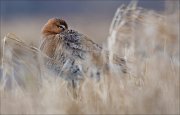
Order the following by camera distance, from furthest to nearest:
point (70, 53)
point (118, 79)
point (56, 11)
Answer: point (56, 11), point (70, 53), point (118, 79)

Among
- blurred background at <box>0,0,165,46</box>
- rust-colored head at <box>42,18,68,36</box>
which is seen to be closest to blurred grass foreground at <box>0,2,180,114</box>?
rust-colored head at <box>42,18,68,36</box>

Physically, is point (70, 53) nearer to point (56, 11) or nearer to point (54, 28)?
point (54, 28)

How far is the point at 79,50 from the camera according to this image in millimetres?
9125

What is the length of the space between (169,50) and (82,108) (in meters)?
1.94

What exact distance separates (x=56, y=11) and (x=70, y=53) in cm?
2305

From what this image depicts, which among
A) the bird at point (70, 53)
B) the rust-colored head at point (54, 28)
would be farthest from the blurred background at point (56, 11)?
the bird at point (70, 53)

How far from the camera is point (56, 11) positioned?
32094 mm

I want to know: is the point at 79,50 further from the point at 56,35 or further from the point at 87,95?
the point at 87,95

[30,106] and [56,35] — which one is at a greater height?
[56,35]

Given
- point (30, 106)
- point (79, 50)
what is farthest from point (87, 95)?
point (79, 50)

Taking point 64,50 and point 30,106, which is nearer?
point 30,106

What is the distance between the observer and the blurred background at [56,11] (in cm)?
2777

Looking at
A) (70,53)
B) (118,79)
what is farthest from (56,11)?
(118,79)

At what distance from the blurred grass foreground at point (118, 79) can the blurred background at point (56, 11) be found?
1610 cm
